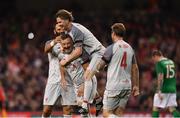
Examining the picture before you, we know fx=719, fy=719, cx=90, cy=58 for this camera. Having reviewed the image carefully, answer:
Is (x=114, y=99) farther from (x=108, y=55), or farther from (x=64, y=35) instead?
(x=64, y=35)

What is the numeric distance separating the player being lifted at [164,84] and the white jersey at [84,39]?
4.24 m

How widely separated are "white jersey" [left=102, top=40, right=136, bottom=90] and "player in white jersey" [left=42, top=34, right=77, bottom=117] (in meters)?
1.12

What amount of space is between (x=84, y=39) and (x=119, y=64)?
88 cm

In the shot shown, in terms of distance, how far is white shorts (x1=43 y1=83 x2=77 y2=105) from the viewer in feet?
44.7

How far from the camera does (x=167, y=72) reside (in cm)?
1756

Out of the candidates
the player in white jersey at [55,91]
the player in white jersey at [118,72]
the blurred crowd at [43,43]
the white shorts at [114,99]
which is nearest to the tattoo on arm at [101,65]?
the player in white jersey at [118,72]

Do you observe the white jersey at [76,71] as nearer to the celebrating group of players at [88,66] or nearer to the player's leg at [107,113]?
the celebrating group of players at [88,66]

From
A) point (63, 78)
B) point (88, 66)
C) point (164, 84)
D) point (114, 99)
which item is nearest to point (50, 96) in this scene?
point (63, 78)

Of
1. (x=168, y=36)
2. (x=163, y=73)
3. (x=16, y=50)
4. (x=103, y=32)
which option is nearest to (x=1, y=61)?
(x=16, y=50)

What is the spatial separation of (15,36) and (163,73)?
9.62m

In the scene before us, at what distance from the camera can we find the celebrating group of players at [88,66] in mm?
12680

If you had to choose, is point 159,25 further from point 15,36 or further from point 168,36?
point 15,36

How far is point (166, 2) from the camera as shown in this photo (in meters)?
28.8

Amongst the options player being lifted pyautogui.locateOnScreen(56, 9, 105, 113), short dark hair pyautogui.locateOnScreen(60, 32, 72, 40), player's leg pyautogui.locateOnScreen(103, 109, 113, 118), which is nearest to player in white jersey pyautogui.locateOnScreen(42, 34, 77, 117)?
short dark hair pyautogui.locateOnScreen(60, 32, 72, 40)
